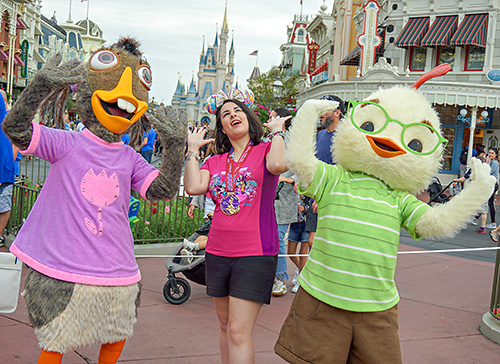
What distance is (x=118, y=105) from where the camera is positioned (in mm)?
3025

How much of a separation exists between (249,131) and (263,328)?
6.65ft

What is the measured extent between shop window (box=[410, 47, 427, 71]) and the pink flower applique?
26.3m

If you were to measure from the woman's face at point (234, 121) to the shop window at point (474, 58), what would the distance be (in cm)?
2465

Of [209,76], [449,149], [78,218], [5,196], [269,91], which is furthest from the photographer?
[209,76]

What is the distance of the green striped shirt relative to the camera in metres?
2.64

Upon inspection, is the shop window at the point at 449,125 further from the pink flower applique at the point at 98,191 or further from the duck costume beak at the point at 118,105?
the pink flower applique at the point at 98,191

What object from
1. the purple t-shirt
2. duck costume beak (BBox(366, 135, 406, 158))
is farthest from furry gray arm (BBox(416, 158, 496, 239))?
the purple t-shirt

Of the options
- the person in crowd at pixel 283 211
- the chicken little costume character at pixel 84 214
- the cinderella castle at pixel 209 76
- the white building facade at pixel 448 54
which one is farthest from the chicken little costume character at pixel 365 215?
the cinderella castle at pixel 209 76

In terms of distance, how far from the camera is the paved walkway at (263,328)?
13.3 feet

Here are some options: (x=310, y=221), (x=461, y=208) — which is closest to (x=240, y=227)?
(x=461, y=208)

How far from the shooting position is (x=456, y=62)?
26.0m

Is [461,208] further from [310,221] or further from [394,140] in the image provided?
[310,221]

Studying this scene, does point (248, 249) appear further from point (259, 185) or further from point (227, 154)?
point (227, 154)

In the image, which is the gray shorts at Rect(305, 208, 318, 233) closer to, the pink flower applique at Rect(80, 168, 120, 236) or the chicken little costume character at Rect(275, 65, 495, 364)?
the chicken little costume character at Rect(275, 65, 495, 364)
